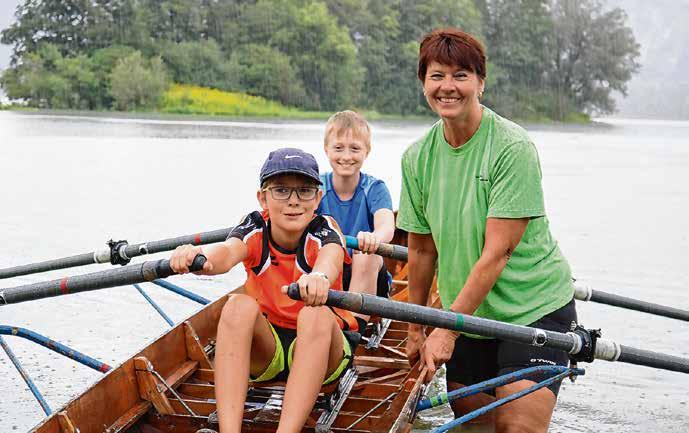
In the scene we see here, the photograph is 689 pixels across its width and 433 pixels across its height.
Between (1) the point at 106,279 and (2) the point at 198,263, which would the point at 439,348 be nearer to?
(2) the point at 198,263

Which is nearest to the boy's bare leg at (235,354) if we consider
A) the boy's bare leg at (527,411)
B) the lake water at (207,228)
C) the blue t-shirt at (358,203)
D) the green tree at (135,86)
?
the boy's bare leg at (527,411)

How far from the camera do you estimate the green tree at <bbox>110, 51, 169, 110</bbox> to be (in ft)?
212

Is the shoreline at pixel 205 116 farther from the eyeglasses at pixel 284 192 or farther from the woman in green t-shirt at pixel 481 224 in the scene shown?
the woman in green t-shirt at pixel 481 224

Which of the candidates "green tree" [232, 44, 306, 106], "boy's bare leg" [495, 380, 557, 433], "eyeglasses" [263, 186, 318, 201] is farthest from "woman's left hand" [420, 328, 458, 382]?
"green tree" [232, 44, 306, 106]

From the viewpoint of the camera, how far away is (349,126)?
5496 mm

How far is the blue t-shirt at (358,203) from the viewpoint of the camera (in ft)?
18.6

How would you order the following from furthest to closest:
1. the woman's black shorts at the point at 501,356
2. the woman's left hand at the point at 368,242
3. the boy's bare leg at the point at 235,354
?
the woman's left hand at the point at 368,242 < the woman's black shorts at the point at 501,356 < the boy's bare leg at the point at 235,354

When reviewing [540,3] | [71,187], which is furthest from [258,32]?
[71,187]

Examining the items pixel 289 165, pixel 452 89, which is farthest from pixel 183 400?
pixel 452 89

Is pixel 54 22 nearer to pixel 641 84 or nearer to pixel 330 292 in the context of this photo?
pixel 330 292

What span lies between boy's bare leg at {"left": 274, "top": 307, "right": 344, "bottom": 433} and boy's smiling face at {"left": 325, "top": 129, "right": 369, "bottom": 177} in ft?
5.80

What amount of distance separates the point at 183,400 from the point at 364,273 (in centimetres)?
151

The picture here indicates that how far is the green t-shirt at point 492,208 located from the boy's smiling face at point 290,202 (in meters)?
0.50

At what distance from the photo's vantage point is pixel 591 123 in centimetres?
7881
